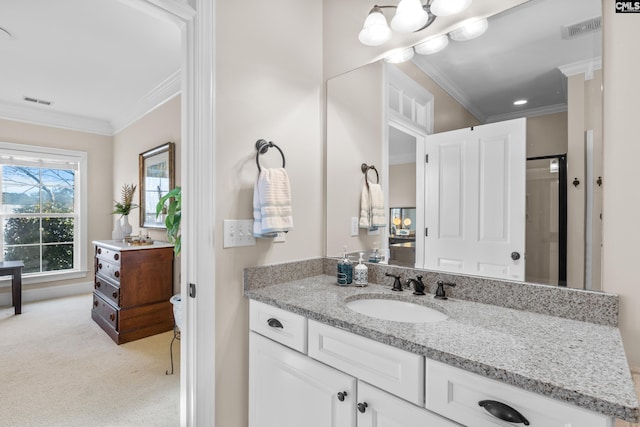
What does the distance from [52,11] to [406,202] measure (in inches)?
111

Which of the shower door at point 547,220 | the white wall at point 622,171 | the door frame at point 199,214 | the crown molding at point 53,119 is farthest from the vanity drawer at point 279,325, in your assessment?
the crown molding at point 53,119

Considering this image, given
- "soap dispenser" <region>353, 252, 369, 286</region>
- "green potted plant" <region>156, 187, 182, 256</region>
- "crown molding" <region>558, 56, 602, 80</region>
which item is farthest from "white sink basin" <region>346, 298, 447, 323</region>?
"green potted plant" <region>156, 187, 182, 256</region>

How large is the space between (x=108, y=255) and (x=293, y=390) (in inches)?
115

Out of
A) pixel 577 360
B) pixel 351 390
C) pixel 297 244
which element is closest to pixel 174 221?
pixel 297 244

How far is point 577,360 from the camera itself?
78cm

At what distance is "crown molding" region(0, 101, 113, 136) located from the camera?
414cm

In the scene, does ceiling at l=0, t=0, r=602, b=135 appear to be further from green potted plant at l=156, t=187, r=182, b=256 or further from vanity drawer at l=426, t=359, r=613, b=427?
green potted plant at l=156, t=187, r=182, b=256

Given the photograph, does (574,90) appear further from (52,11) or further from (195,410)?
(52,11)

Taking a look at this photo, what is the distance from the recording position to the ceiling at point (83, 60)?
232 centimetres

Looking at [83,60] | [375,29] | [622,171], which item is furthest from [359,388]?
[83,60]

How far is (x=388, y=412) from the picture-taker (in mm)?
957

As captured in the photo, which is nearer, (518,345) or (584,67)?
(518,345)

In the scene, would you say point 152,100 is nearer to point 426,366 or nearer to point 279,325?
point 279,325

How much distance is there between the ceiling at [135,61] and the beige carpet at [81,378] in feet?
7.42
